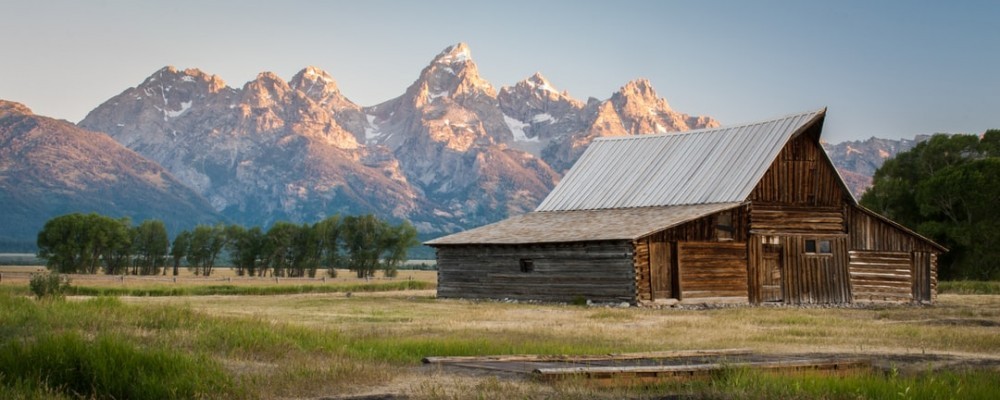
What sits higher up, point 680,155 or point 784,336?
point 680,155

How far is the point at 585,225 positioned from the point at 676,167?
6.68m

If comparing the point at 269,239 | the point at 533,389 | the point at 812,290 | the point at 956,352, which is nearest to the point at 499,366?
the point at 533,389

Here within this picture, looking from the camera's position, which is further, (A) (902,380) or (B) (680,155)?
(B) (680,155)

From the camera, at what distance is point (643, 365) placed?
1448 centimetres

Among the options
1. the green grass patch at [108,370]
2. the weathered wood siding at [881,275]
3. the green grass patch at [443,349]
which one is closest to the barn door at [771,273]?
the weathered wood siding at [881,275]

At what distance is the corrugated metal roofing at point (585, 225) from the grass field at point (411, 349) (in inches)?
348

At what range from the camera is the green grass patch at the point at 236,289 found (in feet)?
166

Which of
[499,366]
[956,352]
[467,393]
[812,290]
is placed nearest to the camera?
[467,393]

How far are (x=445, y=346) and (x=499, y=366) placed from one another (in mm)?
2943

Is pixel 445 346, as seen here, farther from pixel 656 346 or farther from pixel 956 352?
pixel 956 352

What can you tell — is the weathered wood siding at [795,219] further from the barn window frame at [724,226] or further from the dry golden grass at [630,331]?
the dry golden grass at [630,331]

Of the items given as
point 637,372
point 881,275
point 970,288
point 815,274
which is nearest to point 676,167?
point 815,274

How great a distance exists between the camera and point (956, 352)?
18609 millimetres

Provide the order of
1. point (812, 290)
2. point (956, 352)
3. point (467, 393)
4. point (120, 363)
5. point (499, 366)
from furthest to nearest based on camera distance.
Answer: point (812, 290) < point (956, 352) < point (499, 366) < point (120, 363) < point (467, 393)
